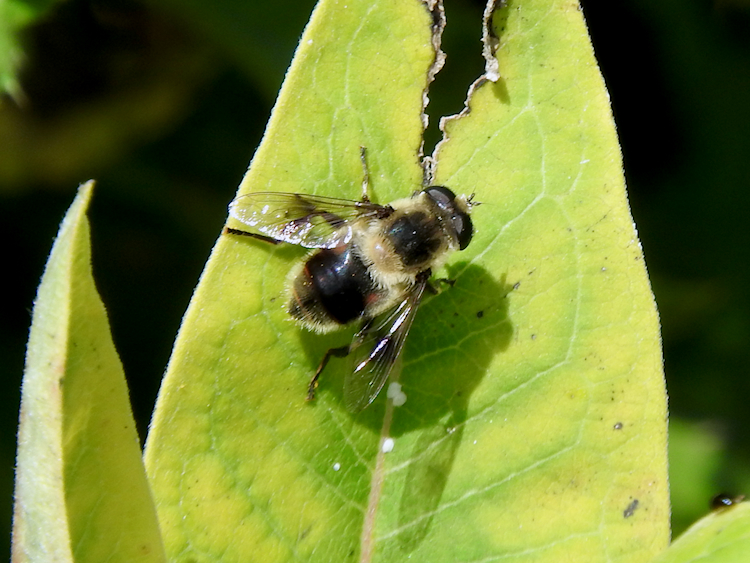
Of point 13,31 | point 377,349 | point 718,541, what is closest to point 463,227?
point 377,349

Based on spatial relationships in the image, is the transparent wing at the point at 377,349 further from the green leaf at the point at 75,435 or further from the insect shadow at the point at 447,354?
the green leaf at the point at 75,435

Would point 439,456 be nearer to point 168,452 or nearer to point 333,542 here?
point 333,542

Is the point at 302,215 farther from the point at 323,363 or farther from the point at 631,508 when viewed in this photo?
the point at 631,508

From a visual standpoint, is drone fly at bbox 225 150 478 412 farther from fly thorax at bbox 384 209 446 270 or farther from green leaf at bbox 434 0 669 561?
green leaf at bbox 434 0 669 561

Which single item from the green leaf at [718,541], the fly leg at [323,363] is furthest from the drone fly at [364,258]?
the green leaf at [718,541]

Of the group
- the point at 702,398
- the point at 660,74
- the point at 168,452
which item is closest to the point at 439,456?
the point at 168,452

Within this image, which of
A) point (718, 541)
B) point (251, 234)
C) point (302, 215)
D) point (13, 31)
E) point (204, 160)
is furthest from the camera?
point (204, 160)
